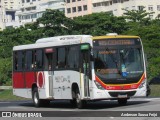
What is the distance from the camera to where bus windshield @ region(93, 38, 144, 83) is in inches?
971

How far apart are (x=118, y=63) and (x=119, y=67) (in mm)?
176

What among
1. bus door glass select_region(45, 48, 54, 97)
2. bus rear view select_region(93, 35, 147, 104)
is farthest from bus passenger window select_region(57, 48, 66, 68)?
bus rear view select_region(93, 35, 147, 104)

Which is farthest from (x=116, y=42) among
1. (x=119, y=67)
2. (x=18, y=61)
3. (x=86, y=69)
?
(x=18, y=61)

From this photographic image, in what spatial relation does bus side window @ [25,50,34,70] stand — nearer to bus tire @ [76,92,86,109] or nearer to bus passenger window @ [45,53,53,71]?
bus passenger window @ [45,53,53,71]

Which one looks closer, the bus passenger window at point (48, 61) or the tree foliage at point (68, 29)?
the bus passenger window at point (48, 61)

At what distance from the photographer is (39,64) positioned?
2912 cm

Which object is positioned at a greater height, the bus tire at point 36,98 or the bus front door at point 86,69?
the bus front door at point 86,69

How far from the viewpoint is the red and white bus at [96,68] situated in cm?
2461

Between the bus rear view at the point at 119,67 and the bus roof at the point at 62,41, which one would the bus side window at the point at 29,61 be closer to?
the bus roof at the point at 62,41

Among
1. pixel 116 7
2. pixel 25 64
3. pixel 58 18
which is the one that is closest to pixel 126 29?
pixel 58 18

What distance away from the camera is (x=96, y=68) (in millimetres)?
24672

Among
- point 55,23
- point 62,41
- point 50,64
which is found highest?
point 62,41

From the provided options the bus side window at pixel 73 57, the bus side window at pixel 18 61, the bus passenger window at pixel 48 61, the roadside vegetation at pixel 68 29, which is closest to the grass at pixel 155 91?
the bus side window at pixel 18 61

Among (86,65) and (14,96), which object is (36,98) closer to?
(86,65)
